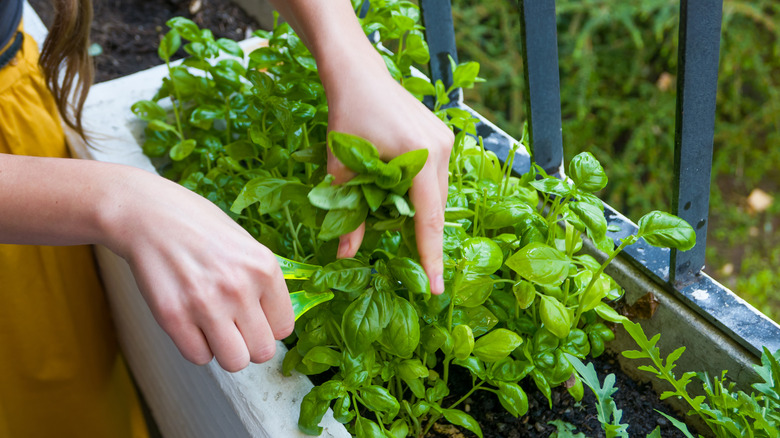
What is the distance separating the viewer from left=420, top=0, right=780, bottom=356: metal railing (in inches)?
27.6

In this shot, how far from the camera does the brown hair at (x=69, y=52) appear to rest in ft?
3.40

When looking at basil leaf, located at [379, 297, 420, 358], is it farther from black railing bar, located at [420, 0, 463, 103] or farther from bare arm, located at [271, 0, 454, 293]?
black railing bar, located at [420, 0, 463, 103]

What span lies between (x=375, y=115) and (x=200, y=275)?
0.22 m

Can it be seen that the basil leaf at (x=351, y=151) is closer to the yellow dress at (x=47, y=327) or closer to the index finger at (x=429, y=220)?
the index finger at (x=429, y=220)

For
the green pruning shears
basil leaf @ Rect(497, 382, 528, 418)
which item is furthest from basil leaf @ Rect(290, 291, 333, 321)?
basil leaf @ Rect(497, 382, 528, 418)

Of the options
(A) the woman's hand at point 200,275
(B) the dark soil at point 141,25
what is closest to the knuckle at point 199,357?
(A) the woman's hand at point 200,275

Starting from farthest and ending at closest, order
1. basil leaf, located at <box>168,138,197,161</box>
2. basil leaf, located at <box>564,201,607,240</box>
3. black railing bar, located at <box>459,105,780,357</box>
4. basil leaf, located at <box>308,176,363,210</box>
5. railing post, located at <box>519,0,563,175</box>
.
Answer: basil leaf, located at <box>168,138,197,161</box> → railing post, located at <box>519,0,563,175</box> → black railing bar, located at <box>459,105,780,357</box> → basil leaf, located at <box>564,201,607,240</box> → basil leaf, located at <box>308,176,363,210</box>

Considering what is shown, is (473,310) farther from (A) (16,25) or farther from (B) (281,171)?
(A) (16,25)

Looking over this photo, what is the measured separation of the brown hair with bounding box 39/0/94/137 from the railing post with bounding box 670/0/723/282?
33.8 inches

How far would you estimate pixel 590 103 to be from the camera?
2.31 m

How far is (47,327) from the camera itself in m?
1.21

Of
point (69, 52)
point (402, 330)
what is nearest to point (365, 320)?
point (402, 330)

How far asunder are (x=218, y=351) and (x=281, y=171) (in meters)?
0.40

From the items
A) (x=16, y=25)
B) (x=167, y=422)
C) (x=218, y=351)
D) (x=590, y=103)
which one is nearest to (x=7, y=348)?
(x=167, y=422)
